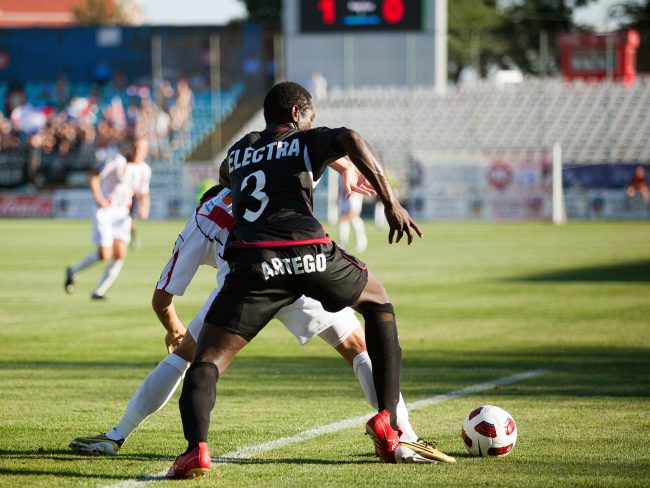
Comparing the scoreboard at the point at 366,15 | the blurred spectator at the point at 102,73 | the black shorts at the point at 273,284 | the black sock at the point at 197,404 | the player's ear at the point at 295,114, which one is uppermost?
the scoreboard at the point at 366,15

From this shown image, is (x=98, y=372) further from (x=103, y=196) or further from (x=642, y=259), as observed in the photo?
(x=642, y=259)

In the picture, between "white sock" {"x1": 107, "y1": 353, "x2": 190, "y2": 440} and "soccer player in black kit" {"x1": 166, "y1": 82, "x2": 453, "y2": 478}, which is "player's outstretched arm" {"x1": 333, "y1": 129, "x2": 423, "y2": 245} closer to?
"soccer player in black kit" {"x1": 166, "y1": 82, "x2": 453, "y2": 478}

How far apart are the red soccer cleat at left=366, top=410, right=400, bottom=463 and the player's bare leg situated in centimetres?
1181

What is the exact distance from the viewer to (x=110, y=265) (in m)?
18.0

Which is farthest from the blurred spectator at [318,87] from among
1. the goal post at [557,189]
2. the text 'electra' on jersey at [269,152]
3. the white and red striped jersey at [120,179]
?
the text 'electra' on jersey at [269,152]

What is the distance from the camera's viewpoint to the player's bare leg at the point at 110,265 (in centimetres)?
1783

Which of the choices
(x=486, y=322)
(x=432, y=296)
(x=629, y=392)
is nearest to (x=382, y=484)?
(x=629, y=392)

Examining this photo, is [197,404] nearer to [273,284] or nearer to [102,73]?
[273,284]

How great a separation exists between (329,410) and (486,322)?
658 centimetres

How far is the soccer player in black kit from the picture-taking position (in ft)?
19.8

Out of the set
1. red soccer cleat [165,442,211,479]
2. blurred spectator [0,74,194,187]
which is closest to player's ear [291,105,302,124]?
red soccer cleat [165,442,211,479]

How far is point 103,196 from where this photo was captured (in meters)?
18.4

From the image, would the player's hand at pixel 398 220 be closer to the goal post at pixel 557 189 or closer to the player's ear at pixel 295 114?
the player's ear at pixel 295 114

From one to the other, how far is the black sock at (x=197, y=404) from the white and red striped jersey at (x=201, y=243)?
943mm
